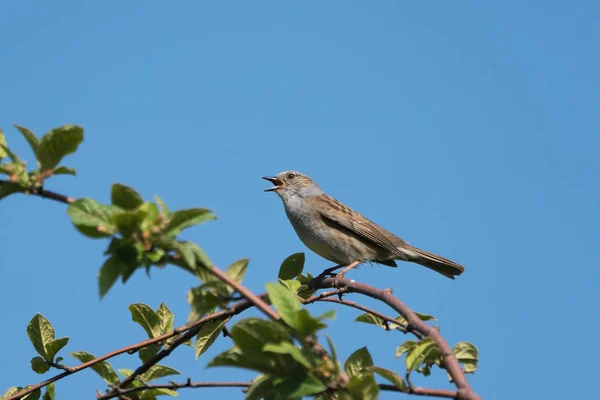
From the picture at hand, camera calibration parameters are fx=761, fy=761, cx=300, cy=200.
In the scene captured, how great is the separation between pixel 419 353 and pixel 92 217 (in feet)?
4.21

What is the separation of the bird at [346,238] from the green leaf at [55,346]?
5404mm

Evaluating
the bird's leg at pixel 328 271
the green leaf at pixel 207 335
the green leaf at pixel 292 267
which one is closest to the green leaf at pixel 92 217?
the green leaf at pixel 207 335

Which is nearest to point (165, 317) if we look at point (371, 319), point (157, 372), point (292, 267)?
point (157, 372)

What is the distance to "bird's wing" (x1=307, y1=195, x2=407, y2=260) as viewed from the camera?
9.56 m

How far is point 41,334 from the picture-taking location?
149 inches

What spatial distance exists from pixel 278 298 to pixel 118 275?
52 centimetres

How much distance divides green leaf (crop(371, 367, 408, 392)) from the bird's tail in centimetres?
667

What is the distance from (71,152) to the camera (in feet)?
8.25

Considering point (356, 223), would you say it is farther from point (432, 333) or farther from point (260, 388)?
point (260, 388)

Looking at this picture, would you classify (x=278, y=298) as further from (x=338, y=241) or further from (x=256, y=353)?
(x=338, y=241)

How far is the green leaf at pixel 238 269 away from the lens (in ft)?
9.07

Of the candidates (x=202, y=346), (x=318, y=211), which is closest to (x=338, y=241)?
(x=318, y=211)

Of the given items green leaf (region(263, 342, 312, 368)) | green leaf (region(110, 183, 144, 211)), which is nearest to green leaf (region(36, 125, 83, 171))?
green leaf (region(110, 183, 144, 211))

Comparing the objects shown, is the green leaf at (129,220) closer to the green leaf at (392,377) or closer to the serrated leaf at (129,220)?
the serrated leaf at (129,220)
